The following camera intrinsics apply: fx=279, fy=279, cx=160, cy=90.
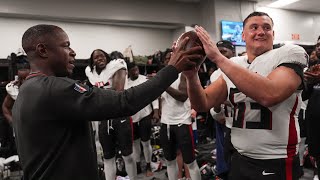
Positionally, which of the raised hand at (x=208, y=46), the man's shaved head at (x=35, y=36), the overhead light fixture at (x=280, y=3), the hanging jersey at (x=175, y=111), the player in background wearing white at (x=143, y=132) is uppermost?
the overhead light fixture at (x=280, y=3)

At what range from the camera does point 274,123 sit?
158 centimetres

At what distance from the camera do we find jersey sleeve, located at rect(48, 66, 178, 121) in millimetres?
1218

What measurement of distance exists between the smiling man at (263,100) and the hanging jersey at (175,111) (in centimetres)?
194

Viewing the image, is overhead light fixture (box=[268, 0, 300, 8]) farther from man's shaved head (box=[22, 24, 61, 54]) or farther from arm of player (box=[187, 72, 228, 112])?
man's shaved head (box=[22, 24, 61, 54])

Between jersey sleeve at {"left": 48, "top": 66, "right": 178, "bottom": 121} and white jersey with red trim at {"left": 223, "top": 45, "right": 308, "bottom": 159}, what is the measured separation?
708 millimetres

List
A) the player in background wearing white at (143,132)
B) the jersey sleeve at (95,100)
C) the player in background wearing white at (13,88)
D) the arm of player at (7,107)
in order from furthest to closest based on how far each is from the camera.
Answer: the arm of player at (7,107) < the player in background wearing white at (13,88) < the player in background wearing white at (143,132) < the jersey sleeve at (95,100)

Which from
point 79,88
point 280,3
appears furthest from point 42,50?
point 280,3

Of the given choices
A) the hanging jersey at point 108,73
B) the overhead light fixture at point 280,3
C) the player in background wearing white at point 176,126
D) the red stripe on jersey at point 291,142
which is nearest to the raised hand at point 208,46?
the red stripe on jersey at point 291,142

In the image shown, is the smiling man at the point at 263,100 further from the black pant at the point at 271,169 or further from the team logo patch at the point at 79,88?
the team logo patch at the point at 79,88

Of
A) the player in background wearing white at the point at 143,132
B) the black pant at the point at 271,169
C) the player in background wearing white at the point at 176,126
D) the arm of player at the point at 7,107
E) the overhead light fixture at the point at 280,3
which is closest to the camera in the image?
the black pant at the point at 271,169

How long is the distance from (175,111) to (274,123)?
7.57ft

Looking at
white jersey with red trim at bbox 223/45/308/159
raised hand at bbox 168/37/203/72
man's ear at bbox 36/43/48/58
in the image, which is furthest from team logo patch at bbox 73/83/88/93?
white jersey with red trim at bbox 223/45/308/159

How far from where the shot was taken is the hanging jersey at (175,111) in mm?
3791

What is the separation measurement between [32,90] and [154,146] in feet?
15.8
